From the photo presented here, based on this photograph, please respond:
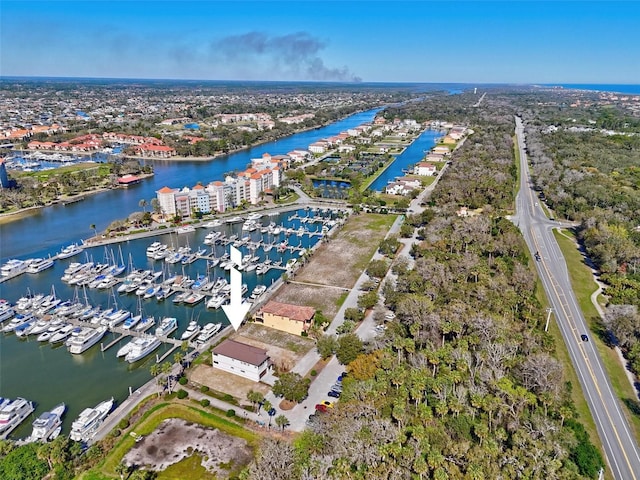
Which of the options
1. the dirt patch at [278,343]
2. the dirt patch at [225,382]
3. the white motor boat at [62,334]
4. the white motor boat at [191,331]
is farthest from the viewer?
the white motor boat at [191,331]

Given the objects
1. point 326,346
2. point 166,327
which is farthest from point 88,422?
point 326,346

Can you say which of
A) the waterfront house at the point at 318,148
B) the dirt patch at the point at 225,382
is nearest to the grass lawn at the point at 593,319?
the dirt patch at the point at 225,382

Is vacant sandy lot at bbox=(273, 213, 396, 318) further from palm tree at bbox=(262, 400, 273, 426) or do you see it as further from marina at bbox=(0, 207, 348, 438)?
palm tree at bbox=(262, 400, 273, 426)

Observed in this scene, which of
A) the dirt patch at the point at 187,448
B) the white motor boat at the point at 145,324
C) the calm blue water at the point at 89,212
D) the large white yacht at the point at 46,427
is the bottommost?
the calm blue water at the point at 89,212

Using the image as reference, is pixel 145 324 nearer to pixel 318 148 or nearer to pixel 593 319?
pixel 593 319

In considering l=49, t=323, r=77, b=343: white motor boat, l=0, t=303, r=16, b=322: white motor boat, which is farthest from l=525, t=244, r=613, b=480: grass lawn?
l=0, t=303, r=16, b=322: white motor boat

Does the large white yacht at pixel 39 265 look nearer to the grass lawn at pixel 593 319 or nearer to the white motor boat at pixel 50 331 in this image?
the white motor boat at pixel 50 331

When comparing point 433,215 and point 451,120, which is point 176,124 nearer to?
point 451,120
